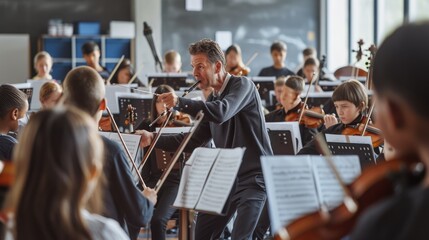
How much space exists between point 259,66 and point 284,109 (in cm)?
785

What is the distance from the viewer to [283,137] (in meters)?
5.56

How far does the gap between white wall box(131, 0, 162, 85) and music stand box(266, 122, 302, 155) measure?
29.3 ft

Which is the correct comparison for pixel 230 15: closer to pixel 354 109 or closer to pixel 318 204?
pixel 354 109

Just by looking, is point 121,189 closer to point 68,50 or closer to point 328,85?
point 328,85

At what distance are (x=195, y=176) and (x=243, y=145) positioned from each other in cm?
109

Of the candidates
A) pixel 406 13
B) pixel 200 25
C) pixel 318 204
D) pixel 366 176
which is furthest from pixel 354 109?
pixel 200 25

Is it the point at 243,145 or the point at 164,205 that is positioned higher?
the point at 243,145

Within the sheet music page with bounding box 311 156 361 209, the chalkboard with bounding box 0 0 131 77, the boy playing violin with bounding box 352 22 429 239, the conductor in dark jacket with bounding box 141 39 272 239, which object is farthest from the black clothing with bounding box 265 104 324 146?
the chalkboard with bounding box 0 0 131 77

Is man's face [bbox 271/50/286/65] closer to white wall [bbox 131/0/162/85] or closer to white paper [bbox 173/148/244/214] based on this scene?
white wall [bbox 131/0/162/85]

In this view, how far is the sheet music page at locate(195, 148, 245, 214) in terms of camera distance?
3547mm


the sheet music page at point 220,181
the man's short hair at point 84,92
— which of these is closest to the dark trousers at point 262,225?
the sheet music page at point 220,181

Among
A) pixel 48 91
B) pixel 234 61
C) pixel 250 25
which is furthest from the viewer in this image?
pixel 250 25

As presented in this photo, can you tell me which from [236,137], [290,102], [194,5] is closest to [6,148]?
[236,137]

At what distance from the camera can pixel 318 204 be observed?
2576 millimetres
